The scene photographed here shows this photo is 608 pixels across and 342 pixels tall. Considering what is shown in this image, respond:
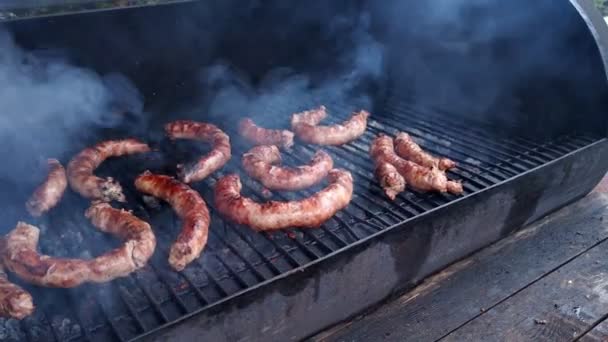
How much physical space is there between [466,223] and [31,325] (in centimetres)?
244

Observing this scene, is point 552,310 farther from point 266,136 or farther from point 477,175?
point 266,136

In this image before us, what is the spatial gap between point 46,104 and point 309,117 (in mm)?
1975

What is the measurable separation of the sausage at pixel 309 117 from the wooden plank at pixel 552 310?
200 cm

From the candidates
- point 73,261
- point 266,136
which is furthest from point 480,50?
point 73,261

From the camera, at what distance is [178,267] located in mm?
2613

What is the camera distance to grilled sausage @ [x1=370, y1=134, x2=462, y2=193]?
3.31 metres

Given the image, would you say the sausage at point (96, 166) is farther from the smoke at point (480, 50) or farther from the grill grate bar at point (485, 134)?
the smoke at point (480, 50)

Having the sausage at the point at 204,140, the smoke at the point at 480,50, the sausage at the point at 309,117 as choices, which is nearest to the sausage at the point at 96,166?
the sausage at the point at 204,140

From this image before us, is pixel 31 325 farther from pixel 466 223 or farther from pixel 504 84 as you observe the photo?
pixel 504 84

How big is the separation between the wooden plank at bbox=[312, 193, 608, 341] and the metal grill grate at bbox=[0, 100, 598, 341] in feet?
1.76

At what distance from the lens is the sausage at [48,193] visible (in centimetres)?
305

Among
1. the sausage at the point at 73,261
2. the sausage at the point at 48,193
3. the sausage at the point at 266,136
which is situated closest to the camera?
the sausage at the point at 73,261

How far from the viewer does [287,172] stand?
333 centimetres

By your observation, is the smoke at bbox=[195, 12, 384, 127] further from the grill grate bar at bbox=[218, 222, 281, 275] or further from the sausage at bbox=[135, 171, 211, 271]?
the grill grate bar at bbox=[218, 222, 281, 275]
